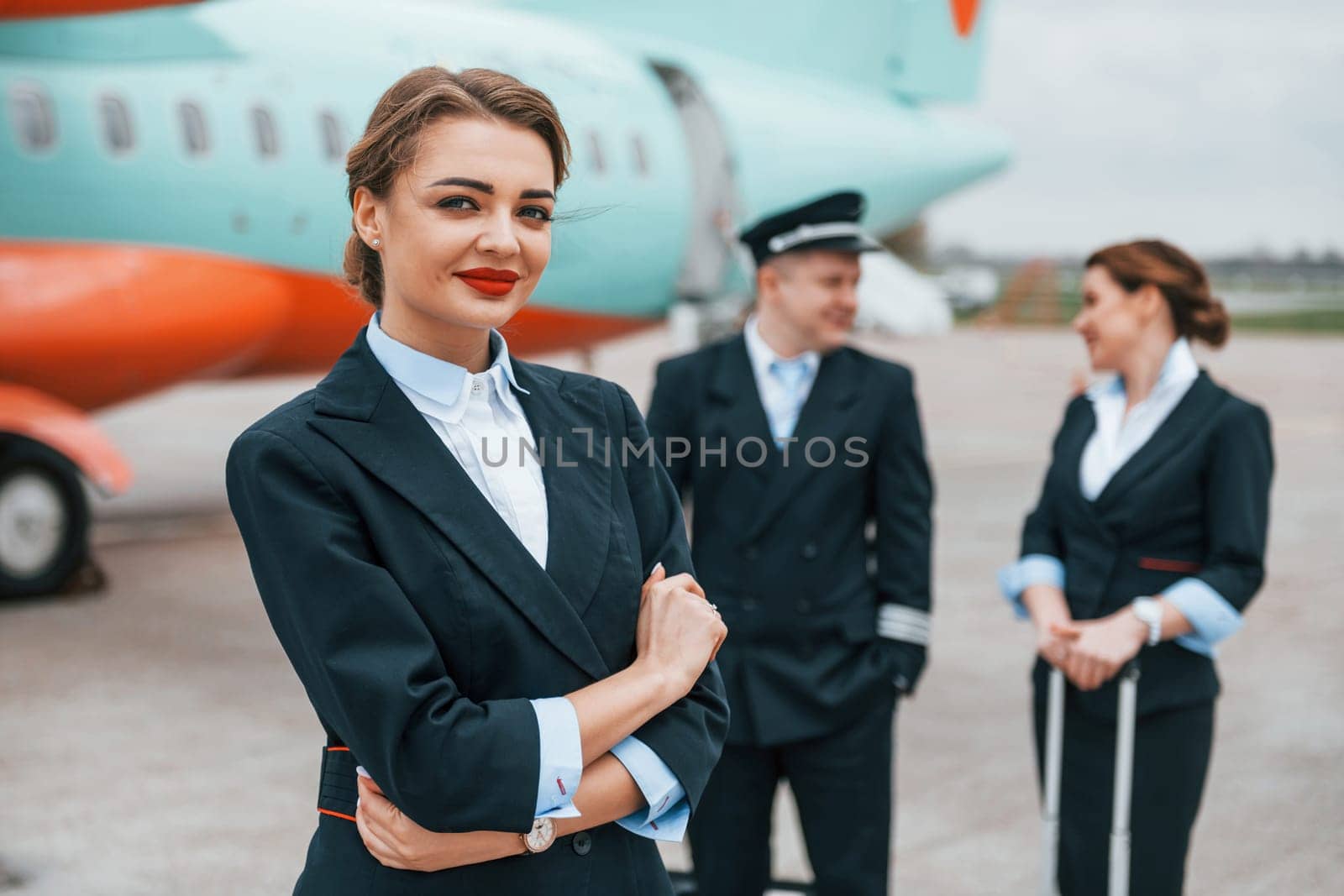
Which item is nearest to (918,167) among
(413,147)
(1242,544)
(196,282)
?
(196,282)

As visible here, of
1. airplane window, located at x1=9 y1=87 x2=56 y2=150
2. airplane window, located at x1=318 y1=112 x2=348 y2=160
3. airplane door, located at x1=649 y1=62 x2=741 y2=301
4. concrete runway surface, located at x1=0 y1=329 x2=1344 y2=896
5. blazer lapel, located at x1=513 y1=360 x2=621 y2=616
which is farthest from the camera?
airplane door, located at x1=649 y1=62 x2=741 y2=301

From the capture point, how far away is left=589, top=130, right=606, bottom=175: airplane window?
983cm

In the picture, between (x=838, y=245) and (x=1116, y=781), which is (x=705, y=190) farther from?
(x=1116, y=781)

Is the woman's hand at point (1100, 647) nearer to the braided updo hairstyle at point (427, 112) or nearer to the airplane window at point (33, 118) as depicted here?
the braided updo hairstyle at point (427, 112)

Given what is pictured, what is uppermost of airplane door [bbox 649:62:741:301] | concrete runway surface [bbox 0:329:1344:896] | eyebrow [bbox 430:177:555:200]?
eyebrow [bbox 430:177:555:200]

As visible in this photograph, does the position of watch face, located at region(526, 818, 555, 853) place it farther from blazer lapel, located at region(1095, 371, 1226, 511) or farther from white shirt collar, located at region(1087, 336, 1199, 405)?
white shirt collar, located at region(1087, 336, 1199, 405)

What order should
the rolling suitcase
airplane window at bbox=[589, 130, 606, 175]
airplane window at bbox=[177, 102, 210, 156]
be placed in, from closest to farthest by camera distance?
the rolling suitcase → airplane window at bbox=[177, 102, 210, 156] → airplane window at bbox=[589, 130, 606, 175]

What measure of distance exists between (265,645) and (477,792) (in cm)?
534

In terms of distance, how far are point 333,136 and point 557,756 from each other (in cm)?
738

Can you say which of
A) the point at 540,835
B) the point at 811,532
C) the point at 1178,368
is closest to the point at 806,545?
the point at 811,532

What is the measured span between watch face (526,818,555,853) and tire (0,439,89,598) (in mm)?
6239

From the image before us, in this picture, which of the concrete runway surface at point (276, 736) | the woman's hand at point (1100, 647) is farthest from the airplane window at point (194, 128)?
the woman's hand at point (1100, 647)

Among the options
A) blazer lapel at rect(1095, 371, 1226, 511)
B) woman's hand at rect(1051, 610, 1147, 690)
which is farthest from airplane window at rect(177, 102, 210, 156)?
woman's hand at rect(1051, 610, 1147, 690)

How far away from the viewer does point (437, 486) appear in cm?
146
